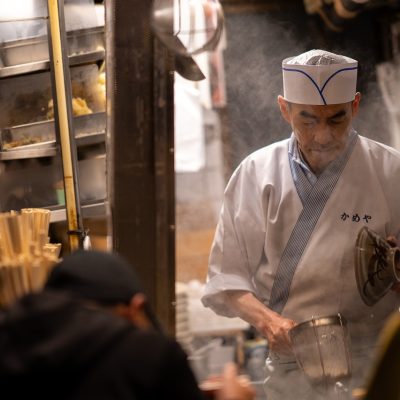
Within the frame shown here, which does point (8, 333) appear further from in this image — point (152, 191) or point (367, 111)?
point (367, 111)

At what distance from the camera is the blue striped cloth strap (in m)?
3.90

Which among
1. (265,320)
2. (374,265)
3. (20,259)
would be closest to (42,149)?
(265,320)

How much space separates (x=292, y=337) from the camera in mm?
3590

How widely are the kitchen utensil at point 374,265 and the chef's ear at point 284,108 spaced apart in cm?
56

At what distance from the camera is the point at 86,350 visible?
6.74ft

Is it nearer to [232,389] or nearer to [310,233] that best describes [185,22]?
[310,233]

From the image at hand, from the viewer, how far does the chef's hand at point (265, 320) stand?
12.1 ft

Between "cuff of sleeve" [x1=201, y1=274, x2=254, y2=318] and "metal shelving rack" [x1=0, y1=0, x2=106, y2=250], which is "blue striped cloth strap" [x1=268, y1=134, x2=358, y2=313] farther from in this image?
"metal shelving rack" [x1=0, y1=0, x2=106, y2=250]

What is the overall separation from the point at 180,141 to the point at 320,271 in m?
0.84

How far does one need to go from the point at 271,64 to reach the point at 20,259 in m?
2.05

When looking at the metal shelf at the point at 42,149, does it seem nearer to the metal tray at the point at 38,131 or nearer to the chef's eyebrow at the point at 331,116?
the metal tray at the point at 38,131

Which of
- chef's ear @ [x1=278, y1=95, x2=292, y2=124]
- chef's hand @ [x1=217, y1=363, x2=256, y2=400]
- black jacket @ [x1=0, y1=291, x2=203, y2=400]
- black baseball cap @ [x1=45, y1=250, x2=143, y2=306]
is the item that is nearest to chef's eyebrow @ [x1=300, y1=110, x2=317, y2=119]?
chef's ear @ [x1=278, y1=95, x2=292, y2=124]

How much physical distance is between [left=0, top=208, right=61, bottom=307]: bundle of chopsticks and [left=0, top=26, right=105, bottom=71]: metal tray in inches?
73.5

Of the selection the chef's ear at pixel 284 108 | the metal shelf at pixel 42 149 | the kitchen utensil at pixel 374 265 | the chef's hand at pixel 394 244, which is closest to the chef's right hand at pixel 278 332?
the kitchen utensil at pixel 374 265
